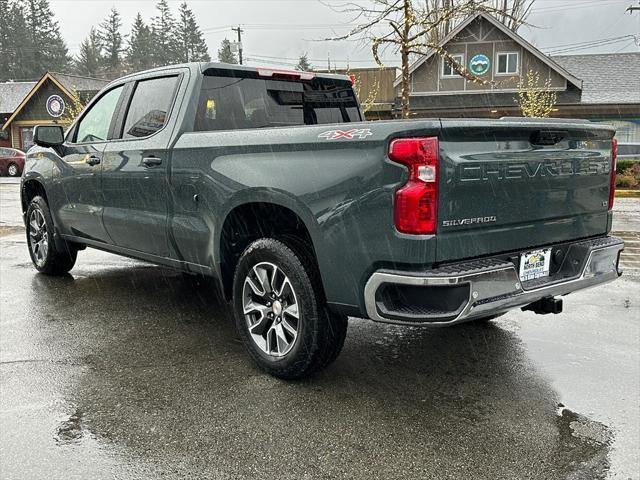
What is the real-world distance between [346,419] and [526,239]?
4.56 feet

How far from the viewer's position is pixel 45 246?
256 inches

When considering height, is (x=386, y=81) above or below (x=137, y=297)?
above

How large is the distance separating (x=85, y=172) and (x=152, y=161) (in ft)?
4.11

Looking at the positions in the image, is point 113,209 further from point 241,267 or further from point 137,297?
point 241,267

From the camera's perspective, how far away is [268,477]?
2734 mm

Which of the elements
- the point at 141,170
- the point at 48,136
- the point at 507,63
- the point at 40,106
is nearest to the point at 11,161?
the point at 40,106

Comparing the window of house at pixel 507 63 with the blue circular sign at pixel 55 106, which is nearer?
the window of house at pixel 507 63

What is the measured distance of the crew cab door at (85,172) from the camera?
533 cm

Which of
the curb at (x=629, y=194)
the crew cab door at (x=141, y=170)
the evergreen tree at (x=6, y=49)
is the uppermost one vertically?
the evergreen tree at (x=6, y=49)

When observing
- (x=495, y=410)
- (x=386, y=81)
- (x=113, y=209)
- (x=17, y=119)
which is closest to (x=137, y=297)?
(x=113, y=209)

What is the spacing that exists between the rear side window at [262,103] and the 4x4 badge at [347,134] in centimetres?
147

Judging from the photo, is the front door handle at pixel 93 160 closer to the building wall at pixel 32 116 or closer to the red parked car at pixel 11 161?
the red parked car at pixel 11 161

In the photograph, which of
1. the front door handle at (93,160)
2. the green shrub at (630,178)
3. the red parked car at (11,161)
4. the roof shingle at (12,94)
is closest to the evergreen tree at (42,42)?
the roof shingle at (12,94)

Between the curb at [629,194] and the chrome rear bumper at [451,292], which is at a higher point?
the chrome rear bumper at [451,292]
